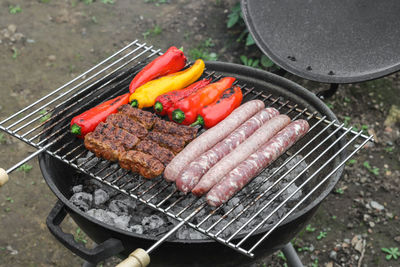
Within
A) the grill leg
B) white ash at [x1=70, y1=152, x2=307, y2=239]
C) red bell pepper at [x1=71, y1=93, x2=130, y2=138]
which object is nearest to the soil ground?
the grill leg

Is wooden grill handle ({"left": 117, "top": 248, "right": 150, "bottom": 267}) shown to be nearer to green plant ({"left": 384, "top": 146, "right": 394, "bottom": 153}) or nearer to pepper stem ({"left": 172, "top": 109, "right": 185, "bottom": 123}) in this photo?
pepper stem ({"left": 172, "top": 109, "right": 185, "bottom": 123})

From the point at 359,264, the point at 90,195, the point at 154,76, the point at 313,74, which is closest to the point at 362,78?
the point at 313,74

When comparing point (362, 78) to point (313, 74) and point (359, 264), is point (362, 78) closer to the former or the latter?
point (313, 74)

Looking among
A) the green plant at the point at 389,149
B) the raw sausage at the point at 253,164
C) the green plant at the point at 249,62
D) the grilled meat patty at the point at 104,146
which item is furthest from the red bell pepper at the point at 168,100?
the green plant at the point at 389,149

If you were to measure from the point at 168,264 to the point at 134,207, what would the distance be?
577 mm

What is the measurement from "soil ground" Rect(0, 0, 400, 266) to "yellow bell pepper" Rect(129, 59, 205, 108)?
187 centimetres

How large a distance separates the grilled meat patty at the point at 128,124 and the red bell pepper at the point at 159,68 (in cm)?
37

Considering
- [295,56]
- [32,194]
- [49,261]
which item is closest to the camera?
[295,56]

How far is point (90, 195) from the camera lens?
3.25 metres

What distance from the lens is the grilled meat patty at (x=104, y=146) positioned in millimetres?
3040

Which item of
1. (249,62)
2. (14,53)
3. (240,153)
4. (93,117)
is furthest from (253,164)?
(14,53)

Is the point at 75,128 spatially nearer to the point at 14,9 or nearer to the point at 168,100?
the point at 168,100

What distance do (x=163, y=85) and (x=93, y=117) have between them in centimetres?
65

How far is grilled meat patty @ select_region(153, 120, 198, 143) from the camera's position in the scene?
126 inches
